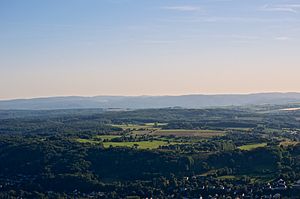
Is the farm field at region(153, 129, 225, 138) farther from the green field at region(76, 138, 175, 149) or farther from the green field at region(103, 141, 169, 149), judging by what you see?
the green field at region(103, 141, 169, 149)

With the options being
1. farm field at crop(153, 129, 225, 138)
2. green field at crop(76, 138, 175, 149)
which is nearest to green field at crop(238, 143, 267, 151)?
green field at crop(76, 138, 175, 149)

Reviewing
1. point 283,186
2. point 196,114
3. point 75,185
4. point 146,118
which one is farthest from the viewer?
point 196,114

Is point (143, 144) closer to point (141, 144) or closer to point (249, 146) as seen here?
point (141, 144)

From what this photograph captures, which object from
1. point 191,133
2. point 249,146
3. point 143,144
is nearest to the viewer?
point 249,146

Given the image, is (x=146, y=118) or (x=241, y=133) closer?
(x=241, y=133)

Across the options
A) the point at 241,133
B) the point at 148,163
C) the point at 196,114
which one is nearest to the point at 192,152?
the point at 148,163

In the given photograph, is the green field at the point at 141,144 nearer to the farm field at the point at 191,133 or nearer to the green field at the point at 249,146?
the farm field at the point at 191,133

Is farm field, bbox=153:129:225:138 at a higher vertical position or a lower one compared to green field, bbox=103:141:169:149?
higher

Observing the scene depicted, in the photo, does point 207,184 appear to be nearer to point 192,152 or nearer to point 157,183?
point 157,183

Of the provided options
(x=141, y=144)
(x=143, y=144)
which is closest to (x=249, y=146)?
(x=143, y=144)

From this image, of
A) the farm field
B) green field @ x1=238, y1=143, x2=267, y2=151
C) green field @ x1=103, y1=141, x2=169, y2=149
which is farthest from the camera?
the farm field

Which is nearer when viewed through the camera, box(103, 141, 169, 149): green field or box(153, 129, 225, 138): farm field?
box(103, 141, 169, 149): green field
